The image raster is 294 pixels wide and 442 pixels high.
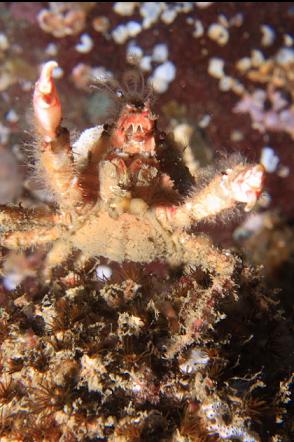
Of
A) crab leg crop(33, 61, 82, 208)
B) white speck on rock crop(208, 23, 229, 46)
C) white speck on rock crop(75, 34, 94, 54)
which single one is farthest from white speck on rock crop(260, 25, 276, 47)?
crab leg crop(33, 61, 82, 208)

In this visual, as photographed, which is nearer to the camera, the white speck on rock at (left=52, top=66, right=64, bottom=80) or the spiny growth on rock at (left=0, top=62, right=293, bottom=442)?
the spiny growth on rock at (left=0, top=62, right=293, bottom=442)

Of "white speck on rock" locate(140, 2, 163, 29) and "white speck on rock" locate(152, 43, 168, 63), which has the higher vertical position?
"white speck on rock" locate(140, 2, 163, 29)

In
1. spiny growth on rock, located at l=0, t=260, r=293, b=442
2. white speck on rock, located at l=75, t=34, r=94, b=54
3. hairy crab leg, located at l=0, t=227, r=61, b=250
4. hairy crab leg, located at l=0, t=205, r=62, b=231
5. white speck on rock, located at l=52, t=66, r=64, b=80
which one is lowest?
hairy crab leg, located at l=0, t=227, r=61, b=250

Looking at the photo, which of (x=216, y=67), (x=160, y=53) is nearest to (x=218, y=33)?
(x=216, y=67)

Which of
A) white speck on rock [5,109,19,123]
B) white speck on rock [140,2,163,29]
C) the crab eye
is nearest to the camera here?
the crab eye

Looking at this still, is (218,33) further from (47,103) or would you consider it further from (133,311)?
(133,311)

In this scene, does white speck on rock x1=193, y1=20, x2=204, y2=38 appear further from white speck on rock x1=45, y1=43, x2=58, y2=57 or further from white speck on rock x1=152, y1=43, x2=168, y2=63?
white speck on rock x1=45, y1=43, x2=58, y2=57

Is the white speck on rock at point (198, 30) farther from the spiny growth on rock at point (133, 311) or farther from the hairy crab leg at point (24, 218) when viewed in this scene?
the hairy crab leg at point (24, 218)

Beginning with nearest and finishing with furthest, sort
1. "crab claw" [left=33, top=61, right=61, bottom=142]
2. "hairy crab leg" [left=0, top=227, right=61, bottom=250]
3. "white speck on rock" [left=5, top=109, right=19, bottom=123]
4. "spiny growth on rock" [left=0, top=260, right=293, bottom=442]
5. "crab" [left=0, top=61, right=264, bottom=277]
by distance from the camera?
"spiny growth on rock" [left=0, top=260, right=293, bottom=442]
"crab claw" [left=33, top=61, right=61, bottom=142]
"crab" [left=0, top=61, right=264, bottom=277]
"hairy crab leg" [left=0, top=227, right=61, bottom=250]
"white speck on rock" [left=5, top=109, right=19, bottom=123]

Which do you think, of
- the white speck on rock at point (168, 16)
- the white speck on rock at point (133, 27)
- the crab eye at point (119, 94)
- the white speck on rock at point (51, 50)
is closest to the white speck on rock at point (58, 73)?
the white speck on rock at point (51, 50)

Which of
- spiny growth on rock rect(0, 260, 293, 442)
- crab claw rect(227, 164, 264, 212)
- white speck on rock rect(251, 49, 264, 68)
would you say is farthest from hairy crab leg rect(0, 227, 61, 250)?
white speck on rock rect(251, 49, 264, 68)
